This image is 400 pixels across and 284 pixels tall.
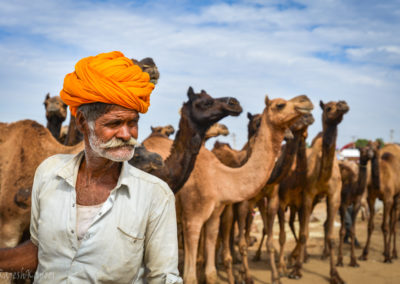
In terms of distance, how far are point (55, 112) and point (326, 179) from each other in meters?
5.12

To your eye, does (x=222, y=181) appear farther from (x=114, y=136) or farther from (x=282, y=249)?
(x=114, y=136)

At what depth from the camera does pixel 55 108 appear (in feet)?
24.8

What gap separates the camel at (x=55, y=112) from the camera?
7598 millimetres

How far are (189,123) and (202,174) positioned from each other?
45.3 inches

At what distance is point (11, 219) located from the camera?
4.46m

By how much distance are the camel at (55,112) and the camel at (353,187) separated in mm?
6051

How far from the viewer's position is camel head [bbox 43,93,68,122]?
759 centimetres

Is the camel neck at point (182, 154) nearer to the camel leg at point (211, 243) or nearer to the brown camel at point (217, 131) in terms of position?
the camel leg at point (211, 243)

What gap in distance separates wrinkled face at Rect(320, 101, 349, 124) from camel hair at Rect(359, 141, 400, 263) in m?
2.12

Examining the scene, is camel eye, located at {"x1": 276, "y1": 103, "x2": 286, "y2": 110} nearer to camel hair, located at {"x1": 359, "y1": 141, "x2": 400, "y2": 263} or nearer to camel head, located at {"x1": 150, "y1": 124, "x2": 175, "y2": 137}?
camel hair, located at {"x1": 359, "y1": 141, "x2": 400, "y2": 263}

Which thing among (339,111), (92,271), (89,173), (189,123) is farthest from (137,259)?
(339,111)

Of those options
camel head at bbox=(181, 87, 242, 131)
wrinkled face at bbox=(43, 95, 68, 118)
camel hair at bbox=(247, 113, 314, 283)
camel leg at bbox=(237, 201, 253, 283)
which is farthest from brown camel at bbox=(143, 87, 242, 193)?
wrinkled face at bbox=(43, 95, 68, 118)

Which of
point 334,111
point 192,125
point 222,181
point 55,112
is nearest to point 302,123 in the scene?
point 334,111

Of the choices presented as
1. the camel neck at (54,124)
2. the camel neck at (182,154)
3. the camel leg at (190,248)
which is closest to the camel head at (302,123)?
the camel neck at (182,154)
